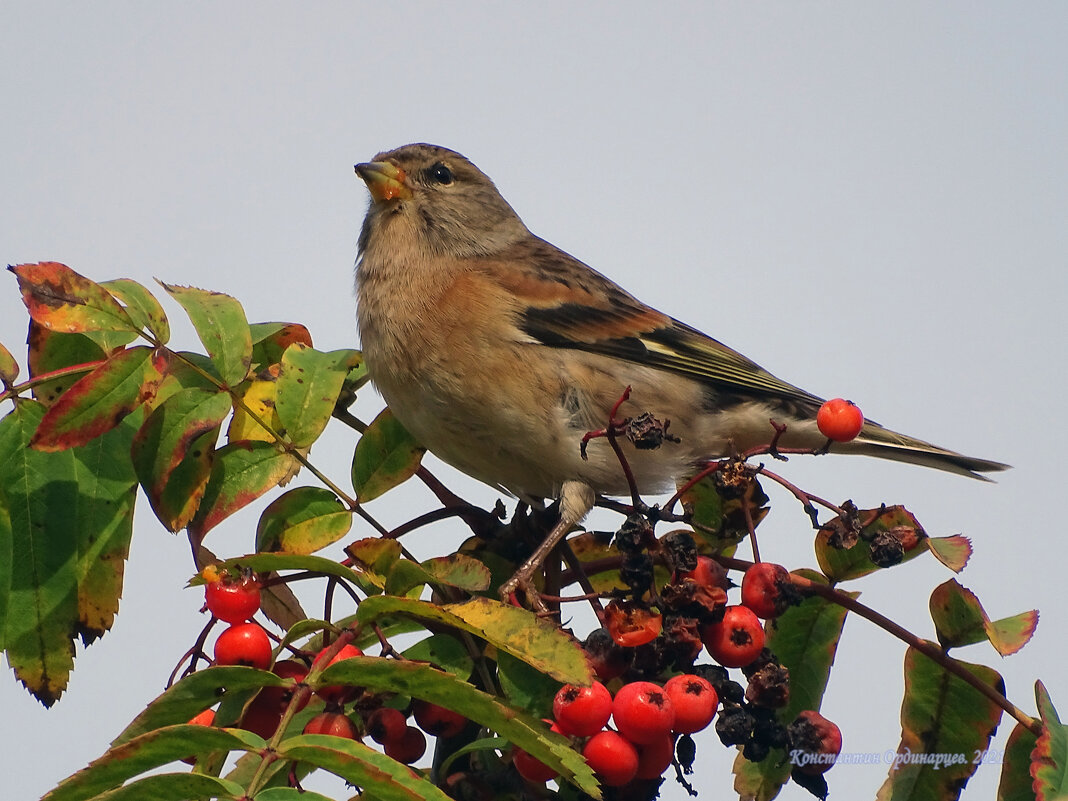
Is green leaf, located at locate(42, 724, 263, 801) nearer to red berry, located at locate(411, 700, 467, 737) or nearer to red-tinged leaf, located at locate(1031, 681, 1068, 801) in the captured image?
red berry, located at locate(411, 700, 467, 737)

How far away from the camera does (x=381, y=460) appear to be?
3.52 meters

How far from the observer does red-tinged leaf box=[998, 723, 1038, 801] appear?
9.28ft

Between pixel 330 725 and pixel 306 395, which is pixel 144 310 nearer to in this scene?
pixel 306 395

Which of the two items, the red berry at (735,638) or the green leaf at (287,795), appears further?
the red berry at (735,638)

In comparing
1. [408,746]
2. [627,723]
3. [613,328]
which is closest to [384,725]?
[408,746]

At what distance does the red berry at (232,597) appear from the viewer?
9.19 ft

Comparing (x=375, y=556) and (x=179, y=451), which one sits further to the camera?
(x=179, y=451)

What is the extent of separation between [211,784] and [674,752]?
3.76 ft

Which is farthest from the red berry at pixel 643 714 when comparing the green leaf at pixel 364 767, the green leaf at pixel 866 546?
the green leaf at pixel 866 546

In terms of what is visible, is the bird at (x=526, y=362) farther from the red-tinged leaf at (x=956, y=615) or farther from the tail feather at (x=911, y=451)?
the red-tinged leaf at (x=956, y=615)

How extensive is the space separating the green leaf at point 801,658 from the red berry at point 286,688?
128cm

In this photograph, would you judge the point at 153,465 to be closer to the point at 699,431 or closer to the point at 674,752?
the point at 674,752

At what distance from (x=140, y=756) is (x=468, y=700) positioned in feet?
2.00

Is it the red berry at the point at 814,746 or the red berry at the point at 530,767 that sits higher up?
the red berry at the point at 814,746
